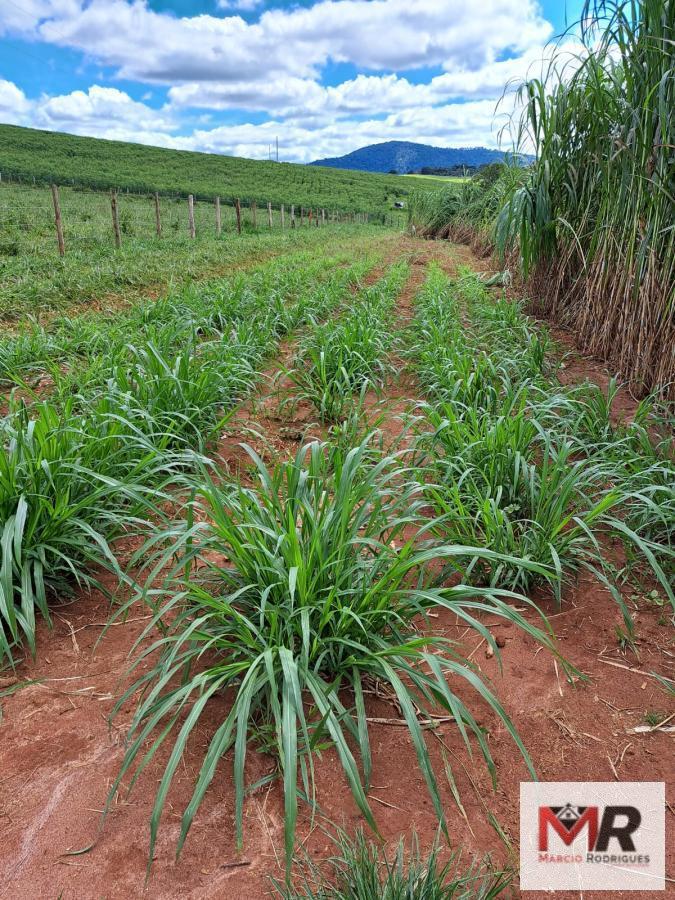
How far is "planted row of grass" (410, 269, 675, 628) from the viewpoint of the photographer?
69.3 inches

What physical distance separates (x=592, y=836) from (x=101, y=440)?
1712 mm

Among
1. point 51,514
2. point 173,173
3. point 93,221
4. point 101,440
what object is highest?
point 173,173

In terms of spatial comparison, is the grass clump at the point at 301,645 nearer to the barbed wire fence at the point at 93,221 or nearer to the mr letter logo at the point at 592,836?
the mr letter logo at the point at 592,836

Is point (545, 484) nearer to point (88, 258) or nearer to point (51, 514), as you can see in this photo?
point (51, 514)

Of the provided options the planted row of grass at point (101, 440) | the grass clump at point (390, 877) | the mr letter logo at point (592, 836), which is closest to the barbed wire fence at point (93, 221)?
the planted row of grass at point (101, 440)

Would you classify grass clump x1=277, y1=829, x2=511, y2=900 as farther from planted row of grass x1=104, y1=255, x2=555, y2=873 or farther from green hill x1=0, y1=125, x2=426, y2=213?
green hill x1=0, y1=125, x2=426, y2=213

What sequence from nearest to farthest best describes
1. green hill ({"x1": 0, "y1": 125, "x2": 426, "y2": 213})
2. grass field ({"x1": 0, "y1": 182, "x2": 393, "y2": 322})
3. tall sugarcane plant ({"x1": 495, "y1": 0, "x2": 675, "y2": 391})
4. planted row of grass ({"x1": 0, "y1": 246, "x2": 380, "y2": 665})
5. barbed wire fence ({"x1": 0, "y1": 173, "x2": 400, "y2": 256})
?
planted row of grass ({"x1": 0, "y1": 246, "x2": 380, "y2": 665}) → tall sugarcane plant ({"x1": 495, "y1": 0, "x2": 675, "y2": 391}) → grass field ({"x1": 0, "y1": 182, "x2": 393, "y2": 322}) → barbed wire fence ({"x1": 0, "y1": 173, "x2": 400, "y2": 256}) → green hill ({"x1": 0, "y1": 125, "x2": 426, "y2": 213})

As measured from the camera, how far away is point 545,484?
74.3 inches

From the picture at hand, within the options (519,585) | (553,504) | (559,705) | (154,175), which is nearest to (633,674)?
(559,705)

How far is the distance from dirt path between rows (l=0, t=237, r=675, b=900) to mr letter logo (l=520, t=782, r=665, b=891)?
2 centimetres

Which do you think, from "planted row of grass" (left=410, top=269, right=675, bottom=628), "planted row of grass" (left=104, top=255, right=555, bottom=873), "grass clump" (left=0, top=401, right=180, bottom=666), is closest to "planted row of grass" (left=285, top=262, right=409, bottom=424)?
"planted row of grass" (left=410, top=269, right=675, bottom=628)

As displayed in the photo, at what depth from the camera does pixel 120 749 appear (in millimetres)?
1228

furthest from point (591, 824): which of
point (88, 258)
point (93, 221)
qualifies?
point (93, 221)

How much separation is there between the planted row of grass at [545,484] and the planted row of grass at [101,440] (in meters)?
1.01
